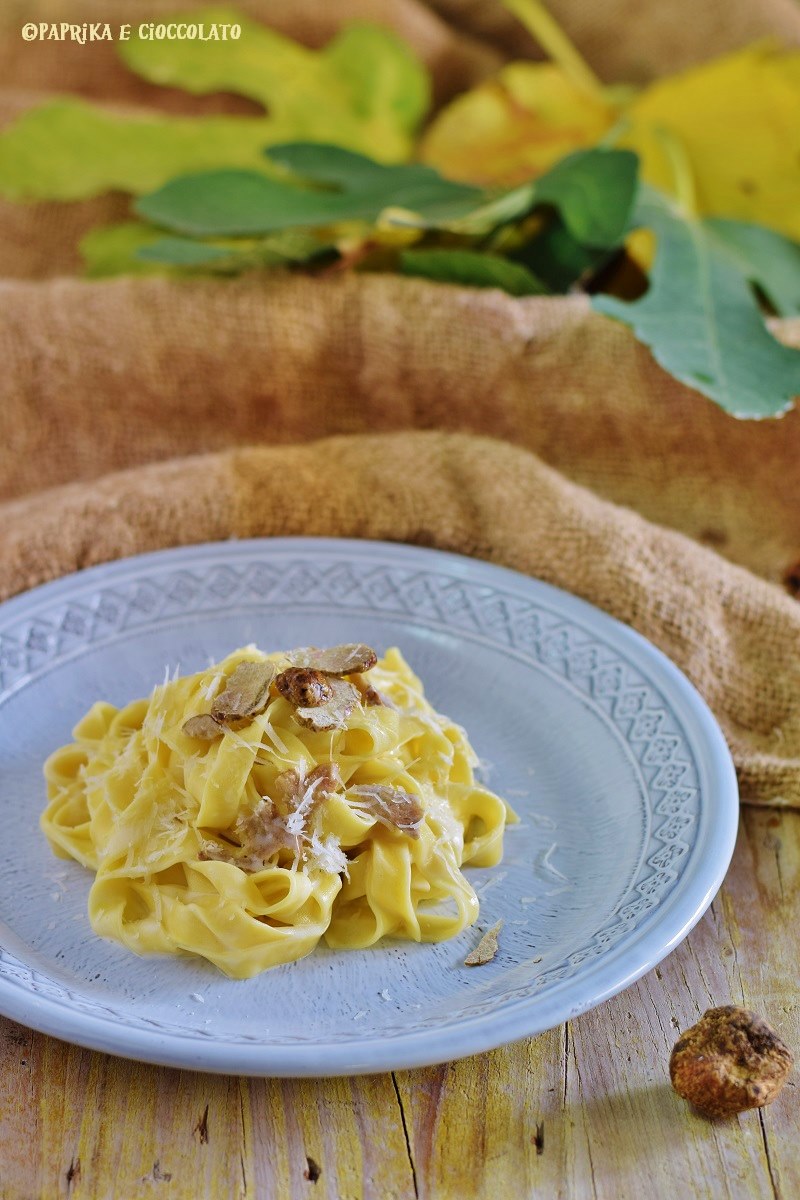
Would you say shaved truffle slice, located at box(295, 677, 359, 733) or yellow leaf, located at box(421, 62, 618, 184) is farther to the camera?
yellow leaf, located at box(421, 62, 618, 184)

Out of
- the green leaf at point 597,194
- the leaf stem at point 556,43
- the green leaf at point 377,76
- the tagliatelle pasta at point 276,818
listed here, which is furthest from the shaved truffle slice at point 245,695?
the leaf stem at point 556,43

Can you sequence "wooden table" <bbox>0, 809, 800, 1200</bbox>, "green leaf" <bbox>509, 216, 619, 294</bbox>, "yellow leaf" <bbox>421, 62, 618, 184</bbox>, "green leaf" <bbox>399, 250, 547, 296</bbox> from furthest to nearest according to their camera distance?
"yellow leaf" <bbox>421, 62, 618, 184</bbox> < "green leaf" <bbox>509, 216, 619, 294</bbox> < "green leaf" <bbox>399, 250, 547, 296</bbox> < "wooden table" <bbox>0, 809, 800, 1200</bbox>

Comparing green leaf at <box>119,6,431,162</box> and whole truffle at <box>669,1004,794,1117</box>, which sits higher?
green leaf at <box>119,6,431,162</box>

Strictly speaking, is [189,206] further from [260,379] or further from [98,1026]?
[98,1026]

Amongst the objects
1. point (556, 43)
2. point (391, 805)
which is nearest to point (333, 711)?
point (391, 805)

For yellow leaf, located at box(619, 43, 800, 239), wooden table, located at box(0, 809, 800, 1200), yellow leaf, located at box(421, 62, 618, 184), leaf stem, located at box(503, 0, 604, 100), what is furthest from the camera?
leaf stem, located at box(503, 0, 604, 100)

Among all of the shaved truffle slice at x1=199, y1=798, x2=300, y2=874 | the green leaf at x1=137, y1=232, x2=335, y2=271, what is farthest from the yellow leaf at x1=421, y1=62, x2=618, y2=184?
the shaved truffle slice at x1=199, y1=798, x2=300, y2=874

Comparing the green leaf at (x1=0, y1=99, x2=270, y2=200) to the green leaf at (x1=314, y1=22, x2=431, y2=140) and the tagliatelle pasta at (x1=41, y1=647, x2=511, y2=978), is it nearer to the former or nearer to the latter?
the green leaf at (x1=314, y1=22, x2=431, y2=140)
